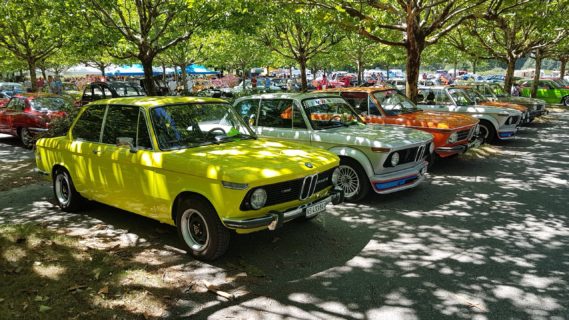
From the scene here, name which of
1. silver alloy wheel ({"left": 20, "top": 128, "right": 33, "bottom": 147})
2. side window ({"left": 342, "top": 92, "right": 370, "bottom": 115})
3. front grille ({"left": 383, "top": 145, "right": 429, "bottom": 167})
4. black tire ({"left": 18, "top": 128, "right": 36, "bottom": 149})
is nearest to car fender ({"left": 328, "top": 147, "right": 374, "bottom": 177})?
front grille ({"left": 383, "top": 145, "right": 429, "bottom": 167})

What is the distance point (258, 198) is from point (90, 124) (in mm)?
3024

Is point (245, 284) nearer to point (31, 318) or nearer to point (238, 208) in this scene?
point (238, 208)

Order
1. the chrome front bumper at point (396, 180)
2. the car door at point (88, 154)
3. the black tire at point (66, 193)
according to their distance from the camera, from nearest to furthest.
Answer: the car door at point (88, 154), the black tire at point (66, 193), the chrome front bumper at point (396, 180)

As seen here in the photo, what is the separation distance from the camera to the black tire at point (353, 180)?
6750mm

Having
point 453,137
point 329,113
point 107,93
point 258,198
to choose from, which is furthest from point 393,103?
point 107,93

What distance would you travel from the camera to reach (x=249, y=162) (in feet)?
14.9

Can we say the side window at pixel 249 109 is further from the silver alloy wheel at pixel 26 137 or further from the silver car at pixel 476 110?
Answer: the silver alloy wheel at pixel 26 137

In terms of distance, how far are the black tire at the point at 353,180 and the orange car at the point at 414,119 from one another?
2.46m

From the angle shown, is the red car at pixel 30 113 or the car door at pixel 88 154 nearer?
the car door at pixel 88 154

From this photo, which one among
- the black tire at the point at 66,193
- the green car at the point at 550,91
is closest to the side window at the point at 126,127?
the black tire at the point at 66,193

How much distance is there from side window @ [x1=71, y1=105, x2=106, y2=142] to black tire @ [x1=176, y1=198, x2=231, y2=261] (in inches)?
75.2

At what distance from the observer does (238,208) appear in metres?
4.19

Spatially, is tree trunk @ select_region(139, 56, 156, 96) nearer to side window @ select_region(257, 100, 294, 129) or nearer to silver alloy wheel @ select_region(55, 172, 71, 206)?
side window @ select_region(257, 100, 294, 129)

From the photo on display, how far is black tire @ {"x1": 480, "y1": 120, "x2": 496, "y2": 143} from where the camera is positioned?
480 inches
